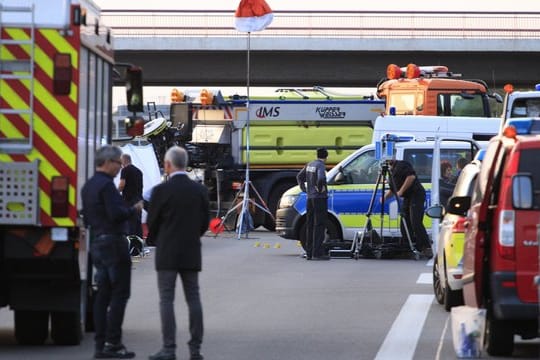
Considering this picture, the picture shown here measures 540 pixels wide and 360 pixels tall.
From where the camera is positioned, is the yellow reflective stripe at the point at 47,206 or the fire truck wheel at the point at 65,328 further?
the fire truck wheel at the point at 65,328

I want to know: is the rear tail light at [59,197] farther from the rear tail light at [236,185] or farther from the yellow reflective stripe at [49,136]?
the rear tail light at [236,185]

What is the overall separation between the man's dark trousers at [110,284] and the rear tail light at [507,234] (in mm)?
2990

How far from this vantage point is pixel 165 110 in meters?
47.1

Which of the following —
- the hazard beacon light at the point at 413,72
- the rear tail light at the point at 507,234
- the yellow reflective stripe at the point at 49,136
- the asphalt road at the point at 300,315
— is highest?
the hazard beacon light at the point at 413,72

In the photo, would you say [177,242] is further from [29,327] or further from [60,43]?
[29,327]

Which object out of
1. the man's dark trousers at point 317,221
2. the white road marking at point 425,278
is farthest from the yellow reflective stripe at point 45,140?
the man's dark trousers at point 317,221

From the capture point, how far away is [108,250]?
1251cm

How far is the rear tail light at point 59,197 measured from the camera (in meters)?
12.4

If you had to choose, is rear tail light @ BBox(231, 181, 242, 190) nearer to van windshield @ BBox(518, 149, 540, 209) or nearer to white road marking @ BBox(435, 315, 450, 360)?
white road marking @ BBox(435, 315, 450, 360)

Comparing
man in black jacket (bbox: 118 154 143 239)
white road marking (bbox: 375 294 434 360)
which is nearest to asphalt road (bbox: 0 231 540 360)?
white road marking (bbox: 375 294 434 360)

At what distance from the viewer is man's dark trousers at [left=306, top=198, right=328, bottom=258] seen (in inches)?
988

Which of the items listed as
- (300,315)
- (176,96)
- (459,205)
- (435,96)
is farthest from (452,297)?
(176,96)

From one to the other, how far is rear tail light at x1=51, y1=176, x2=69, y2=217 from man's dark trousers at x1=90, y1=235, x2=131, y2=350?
0.39 m

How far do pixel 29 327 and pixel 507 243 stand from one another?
4250 mm
